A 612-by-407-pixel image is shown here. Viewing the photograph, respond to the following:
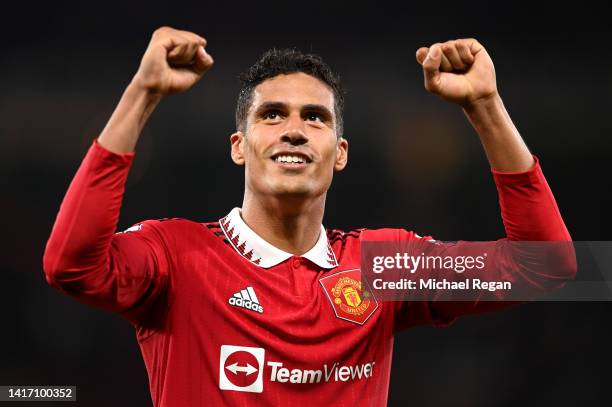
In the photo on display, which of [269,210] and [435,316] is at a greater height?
[269,210]

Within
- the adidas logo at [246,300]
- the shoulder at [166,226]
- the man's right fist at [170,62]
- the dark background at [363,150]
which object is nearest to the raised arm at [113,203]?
the man's right fist at [170,62]

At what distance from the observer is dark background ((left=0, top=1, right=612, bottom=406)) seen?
4258 mm

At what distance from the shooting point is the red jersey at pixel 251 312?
1.86 metres

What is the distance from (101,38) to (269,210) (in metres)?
3.10

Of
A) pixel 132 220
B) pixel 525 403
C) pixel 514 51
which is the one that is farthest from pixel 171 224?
pixel 514 51

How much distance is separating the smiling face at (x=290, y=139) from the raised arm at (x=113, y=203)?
43 centimetres

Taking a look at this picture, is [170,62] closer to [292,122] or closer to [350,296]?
[292,122]

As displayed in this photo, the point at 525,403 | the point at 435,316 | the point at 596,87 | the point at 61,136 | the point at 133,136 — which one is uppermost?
the point at 596,87

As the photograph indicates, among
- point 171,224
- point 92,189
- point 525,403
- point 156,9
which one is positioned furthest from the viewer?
point 156,9

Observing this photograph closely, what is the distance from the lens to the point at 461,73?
6.09ft

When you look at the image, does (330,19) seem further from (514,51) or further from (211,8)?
(514,51)

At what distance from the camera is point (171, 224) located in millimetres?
2010

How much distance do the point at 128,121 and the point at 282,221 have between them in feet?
2.28

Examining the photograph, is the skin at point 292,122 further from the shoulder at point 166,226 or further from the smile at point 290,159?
the shoulder at point 166,226
